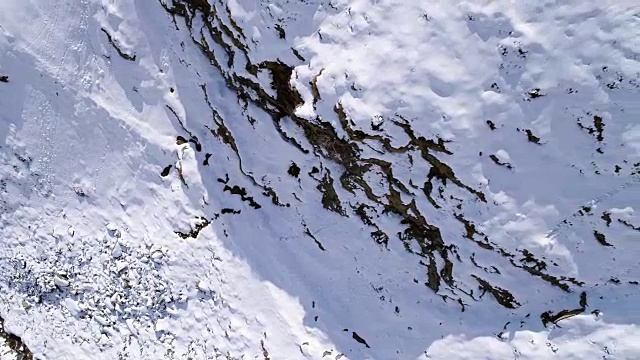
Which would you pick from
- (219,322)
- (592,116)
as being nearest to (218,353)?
(219,322)

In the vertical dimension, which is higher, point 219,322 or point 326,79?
point 326,79

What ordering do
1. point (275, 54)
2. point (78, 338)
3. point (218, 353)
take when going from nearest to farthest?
point (275, 54)
point (218, 353)
point (78, 338)

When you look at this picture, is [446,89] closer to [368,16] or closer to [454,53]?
[454,53]

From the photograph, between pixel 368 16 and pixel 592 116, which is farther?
pixel 368 16

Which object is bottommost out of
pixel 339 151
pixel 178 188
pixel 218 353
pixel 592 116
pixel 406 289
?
pixel 218 353

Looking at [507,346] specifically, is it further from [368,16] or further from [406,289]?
[368,16]

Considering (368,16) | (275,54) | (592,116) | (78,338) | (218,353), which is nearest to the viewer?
(592,116)

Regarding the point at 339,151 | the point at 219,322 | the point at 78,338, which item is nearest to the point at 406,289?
the point at 339,151
